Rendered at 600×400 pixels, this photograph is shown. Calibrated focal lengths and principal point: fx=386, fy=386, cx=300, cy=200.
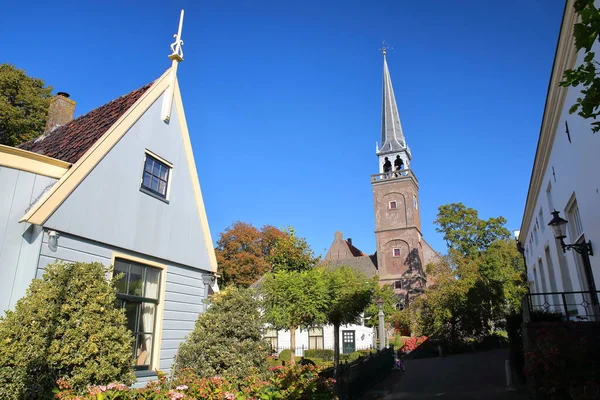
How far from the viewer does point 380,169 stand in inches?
2149

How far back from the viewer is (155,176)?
9047 mm

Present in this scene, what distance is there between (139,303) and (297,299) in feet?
35.1

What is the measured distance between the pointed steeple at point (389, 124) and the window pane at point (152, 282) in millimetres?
48786

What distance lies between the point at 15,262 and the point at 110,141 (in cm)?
278

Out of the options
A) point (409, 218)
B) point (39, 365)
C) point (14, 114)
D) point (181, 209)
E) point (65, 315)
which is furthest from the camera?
point (409, 218)

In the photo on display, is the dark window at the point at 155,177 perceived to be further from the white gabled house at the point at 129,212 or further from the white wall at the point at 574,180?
the white wall at the point at 574,180

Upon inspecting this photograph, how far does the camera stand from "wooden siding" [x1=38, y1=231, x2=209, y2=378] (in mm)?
6754

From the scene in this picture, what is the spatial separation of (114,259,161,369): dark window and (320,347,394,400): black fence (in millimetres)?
3823

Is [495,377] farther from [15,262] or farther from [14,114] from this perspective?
[14,114]

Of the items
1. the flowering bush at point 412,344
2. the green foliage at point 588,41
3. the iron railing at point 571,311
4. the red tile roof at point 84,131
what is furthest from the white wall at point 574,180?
the flowering bush at point 412,344

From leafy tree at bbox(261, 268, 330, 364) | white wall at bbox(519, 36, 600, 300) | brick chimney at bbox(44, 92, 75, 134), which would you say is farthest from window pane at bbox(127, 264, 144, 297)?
leafy tree at bbox(261, 268, 330, 364)

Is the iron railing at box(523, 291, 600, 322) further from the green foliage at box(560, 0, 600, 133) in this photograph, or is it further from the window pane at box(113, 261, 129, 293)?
the window pane at box(113, 261, 129, 293)

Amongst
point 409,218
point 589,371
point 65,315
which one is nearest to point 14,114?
point 65,315

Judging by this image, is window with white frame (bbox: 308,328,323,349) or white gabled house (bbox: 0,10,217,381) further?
window with white frame (bbox: 308,328,323,349)
